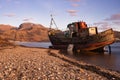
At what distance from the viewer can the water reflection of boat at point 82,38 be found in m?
54.3

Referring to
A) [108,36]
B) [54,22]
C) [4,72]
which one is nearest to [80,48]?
[108,36]

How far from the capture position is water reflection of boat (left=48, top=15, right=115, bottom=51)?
2138 inches

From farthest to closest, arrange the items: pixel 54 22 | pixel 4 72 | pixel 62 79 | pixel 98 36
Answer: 1. pixel 54 22
2. pixel 98 36
3. pixel 4 72
4. pixel 62 79

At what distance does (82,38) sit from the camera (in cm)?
5719

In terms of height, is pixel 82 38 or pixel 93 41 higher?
pixel 82 38

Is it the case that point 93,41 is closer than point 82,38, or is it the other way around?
point 93,41

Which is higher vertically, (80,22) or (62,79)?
(80,22)

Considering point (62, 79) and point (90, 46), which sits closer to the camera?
point (62, 79)

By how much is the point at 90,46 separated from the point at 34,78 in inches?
1711

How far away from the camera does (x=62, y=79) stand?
43.9 feet

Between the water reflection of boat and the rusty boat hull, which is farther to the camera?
the water reflection of boat

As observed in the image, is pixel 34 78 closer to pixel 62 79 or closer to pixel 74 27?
pixel 62 79

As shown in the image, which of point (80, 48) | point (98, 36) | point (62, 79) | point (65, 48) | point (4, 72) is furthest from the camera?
point (65, 48)

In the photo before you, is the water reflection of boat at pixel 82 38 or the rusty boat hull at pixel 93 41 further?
the water reflection of boat at pixel 82 38
